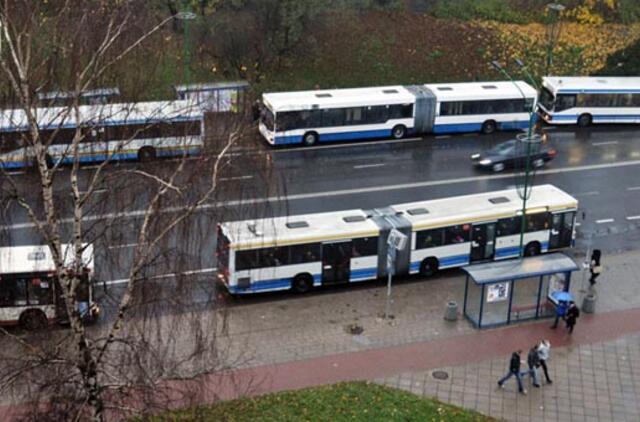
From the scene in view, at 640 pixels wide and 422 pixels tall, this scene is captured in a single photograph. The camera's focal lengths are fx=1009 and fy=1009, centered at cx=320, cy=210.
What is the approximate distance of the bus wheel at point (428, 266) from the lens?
3097cm

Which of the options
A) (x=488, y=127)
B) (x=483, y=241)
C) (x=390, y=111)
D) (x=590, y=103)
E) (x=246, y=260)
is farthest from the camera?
(x=590, y=103)

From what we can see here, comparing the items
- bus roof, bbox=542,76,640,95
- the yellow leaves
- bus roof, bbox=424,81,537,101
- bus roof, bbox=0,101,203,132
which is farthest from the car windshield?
bus roof, bbox=0,101,203,132

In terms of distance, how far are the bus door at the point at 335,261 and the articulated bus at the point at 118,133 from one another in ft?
26.3

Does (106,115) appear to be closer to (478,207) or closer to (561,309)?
(561,309)

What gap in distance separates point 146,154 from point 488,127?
84.4 feet

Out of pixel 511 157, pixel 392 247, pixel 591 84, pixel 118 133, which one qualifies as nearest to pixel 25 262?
pixel 118 133

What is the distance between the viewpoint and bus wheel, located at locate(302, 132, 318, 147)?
139ft

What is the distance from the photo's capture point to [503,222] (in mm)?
31547

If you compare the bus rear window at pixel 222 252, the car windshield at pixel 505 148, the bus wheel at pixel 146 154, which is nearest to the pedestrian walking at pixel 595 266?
the car windshield at pixel 505 148

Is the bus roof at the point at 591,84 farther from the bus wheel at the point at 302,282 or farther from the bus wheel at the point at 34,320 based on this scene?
the bus wheel at the point at 34,320

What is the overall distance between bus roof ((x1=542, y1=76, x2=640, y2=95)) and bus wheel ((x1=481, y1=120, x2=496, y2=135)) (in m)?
3.18

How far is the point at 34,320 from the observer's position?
20.6 meters

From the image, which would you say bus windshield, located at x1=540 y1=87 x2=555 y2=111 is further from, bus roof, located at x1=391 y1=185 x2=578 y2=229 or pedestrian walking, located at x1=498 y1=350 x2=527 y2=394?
pedestrian walking, located at x1=498 y1=350 x2=527 y2=394

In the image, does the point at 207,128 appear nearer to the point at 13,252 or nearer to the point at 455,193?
the point at 13,252
